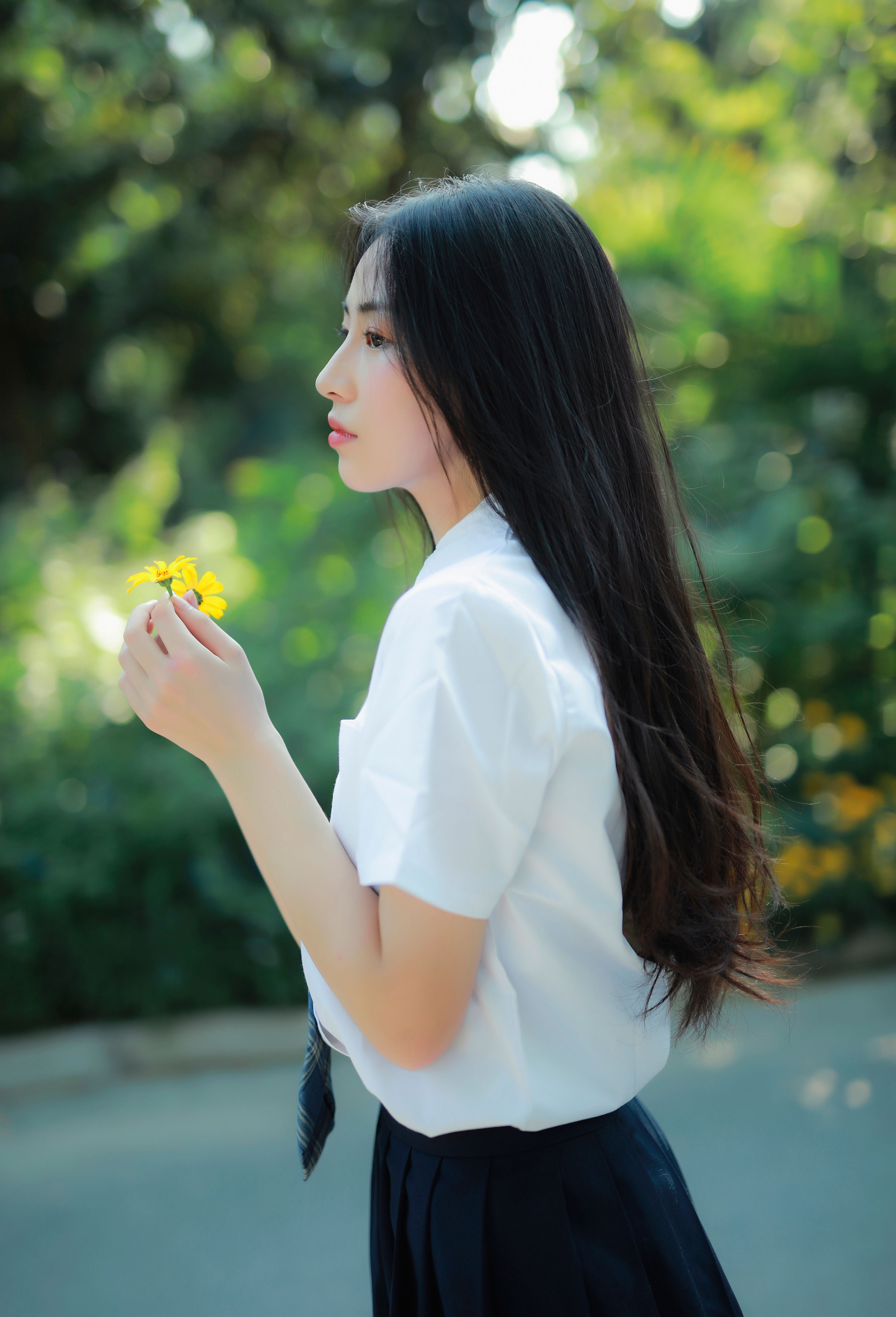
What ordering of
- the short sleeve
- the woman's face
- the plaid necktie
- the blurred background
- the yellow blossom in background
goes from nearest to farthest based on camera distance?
the short sleeve < the woman's face < the plaid necktie < the blurred background < the yellow blossom in background

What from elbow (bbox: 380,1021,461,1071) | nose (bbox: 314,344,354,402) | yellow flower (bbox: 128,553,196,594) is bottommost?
elbow (bbox: 380,1021,461,1071)

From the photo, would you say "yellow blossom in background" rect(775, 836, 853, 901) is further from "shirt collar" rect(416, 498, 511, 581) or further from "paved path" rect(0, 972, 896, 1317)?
"shirt collar" rect(416, 498, 511, 581)

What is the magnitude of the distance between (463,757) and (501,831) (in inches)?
2.6

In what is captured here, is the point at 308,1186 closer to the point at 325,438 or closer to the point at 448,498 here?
the point at 448,498

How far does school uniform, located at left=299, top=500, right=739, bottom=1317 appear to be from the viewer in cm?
74

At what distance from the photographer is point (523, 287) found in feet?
3.00

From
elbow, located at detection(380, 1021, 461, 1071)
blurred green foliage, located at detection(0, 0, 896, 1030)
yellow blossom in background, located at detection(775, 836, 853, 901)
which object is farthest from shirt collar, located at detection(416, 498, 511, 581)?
yellow blossom in background, located at detection(775, 836, 853, 901)

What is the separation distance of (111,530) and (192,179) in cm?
185

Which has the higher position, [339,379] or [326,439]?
[339,379]

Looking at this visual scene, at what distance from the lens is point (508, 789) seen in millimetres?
743

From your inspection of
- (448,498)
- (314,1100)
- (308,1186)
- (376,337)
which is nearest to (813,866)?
(308,1186)

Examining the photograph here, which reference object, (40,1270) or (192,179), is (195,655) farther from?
(192,179)

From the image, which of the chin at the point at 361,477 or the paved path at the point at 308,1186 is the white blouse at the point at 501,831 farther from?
the paved path at the point at 308,1186

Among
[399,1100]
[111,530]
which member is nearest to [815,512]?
[111,530]
